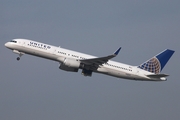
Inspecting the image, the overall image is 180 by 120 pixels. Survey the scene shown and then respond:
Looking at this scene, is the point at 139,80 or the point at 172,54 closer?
the point at 139,80

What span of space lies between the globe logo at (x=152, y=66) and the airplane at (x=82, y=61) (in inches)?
43.8

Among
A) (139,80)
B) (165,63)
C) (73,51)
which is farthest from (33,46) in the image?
(165,63)

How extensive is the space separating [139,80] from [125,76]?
→ 297 centimetres

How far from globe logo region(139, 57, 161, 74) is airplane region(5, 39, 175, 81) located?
1.11 metres

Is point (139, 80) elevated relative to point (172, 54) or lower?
lower

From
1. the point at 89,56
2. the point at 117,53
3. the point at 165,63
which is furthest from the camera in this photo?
the point at 165,63

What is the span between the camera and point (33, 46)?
6856cm

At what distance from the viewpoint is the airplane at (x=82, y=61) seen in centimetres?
6844

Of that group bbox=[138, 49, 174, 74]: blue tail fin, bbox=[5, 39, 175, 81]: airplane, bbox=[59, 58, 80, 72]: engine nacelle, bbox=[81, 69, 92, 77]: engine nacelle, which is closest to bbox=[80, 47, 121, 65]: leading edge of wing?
bbox=[5, 39, 175, 81]: airplane

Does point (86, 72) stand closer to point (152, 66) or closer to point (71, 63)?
point (71, 63)

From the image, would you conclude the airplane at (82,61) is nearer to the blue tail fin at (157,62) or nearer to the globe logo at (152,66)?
the globe logo at (152,66)

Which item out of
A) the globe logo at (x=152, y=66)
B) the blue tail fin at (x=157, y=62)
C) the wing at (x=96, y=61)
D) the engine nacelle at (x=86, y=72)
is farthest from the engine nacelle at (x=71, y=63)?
the globe logo at (x=152, y=66)

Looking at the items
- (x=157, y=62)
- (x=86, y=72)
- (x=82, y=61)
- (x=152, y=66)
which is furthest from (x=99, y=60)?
(x=157, y=62)

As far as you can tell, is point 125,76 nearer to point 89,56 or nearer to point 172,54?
point 89,56
